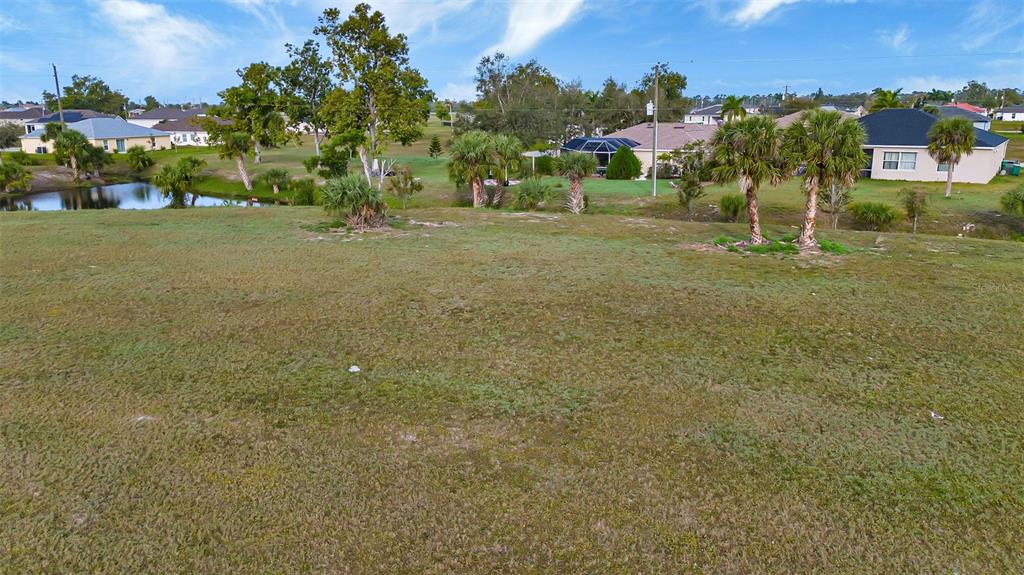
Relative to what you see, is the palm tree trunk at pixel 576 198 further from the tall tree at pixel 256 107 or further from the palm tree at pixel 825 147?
the tall tree at pixel 256 107

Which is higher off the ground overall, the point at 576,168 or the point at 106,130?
the point at 106,130

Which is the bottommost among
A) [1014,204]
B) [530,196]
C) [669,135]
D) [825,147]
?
[1014,204]

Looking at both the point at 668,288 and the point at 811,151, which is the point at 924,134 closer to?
the point at 811,151

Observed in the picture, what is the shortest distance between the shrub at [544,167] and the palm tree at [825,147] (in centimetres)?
2724

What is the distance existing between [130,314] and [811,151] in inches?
589

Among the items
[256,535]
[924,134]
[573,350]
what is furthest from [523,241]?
[924,134]

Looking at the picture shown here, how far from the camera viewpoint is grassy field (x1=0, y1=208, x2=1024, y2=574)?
530cm

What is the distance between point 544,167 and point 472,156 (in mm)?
17721

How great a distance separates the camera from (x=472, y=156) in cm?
2570

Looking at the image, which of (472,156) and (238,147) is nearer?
(472,156)

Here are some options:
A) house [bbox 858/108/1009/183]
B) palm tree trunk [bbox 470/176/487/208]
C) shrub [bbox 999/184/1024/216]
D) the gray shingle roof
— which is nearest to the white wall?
house [bbox 858/108/1009/183]

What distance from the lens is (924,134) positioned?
3694cm

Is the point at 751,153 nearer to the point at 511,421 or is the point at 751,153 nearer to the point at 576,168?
the point at 576,168

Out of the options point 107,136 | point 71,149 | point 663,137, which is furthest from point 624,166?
point 107,136
